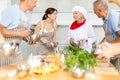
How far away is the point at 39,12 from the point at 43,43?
4.95ft

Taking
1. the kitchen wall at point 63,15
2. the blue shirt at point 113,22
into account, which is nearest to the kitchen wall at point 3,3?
the kitchen wall at point 63,15

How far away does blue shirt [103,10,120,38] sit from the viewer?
A: 3006 millimetres

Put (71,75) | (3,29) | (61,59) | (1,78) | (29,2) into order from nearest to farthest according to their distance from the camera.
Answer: (1,78)
(71,75)
(61,59)
(3,29)
(29,2)

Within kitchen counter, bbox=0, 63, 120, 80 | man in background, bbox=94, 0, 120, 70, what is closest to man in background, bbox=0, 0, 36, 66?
kitchen counter, bbox=0, 63, 120, 80

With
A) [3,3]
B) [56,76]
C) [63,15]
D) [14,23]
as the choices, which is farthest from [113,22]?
[3,3]

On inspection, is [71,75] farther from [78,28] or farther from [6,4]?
[6,4]

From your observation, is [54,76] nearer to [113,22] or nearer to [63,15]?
[113,22]

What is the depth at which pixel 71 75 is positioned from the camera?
1940 mm

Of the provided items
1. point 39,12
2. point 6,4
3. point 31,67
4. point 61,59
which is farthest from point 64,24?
point 31,67

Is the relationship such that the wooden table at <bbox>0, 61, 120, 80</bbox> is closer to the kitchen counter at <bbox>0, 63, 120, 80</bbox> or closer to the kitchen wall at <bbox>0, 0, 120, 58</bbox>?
the kitchen counter at <bbox>0, 63, 120, 80</bbox>

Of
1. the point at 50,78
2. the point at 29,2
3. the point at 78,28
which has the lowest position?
the point at 50,78

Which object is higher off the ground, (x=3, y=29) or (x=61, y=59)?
(x=3, y=29)

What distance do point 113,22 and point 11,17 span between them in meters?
1.14

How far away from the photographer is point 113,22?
9.90ft
